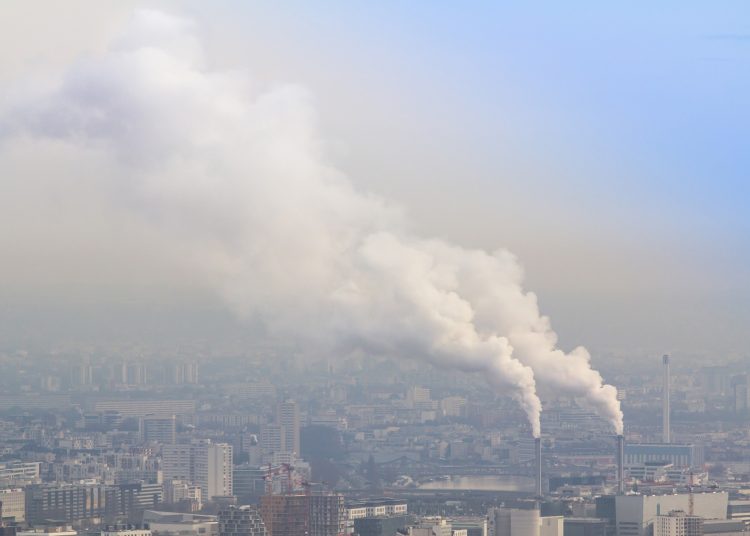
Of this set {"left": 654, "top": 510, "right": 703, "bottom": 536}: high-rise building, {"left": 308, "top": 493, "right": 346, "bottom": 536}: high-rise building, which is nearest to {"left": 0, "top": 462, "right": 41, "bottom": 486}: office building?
{"left": 308, "top": 493, "right": 346, "bottom": 536}: high-rise building

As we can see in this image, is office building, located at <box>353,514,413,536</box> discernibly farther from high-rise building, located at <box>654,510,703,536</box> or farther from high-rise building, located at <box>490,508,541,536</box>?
high-rise building, located at <box>654,510,703,536</box>

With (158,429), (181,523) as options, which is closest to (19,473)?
(158,429)

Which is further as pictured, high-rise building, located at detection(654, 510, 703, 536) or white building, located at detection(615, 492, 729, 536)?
white building, located at detection(615, 492, 729, 536)

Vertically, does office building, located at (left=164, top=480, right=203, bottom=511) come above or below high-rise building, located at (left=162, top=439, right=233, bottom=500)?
below

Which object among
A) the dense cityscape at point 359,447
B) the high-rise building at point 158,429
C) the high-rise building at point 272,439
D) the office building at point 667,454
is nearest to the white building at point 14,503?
the dense cityscape at point 359,447

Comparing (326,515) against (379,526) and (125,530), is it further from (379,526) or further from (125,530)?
(125,530)

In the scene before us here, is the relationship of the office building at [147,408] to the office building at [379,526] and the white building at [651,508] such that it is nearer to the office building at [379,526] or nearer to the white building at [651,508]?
the white building at [651,508]
